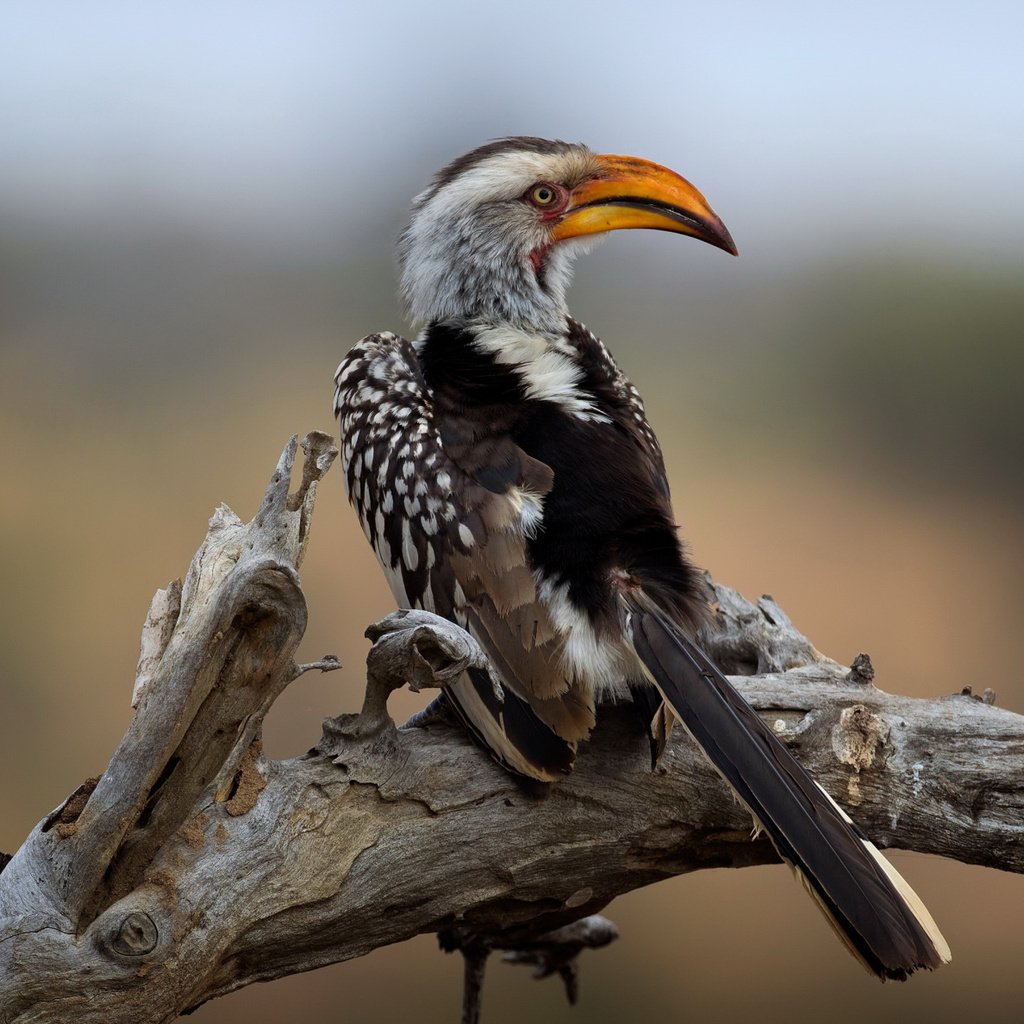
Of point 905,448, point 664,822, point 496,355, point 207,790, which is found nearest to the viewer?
point 207,790

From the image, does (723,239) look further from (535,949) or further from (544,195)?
(535,949)

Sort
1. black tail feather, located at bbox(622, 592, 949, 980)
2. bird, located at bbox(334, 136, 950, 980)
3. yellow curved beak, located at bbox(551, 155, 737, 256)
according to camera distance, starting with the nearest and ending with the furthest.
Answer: black tail feather, located at bbox(622, 592, 949, 980)
bird, located at bbox(334, 136, 950, 980)
yellow curved beak, located at bbox(551, 155, 737, 256)

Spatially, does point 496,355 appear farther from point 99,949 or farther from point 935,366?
point 935,366

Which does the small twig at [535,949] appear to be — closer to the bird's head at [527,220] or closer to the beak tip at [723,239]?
the bird's head at [527,220]

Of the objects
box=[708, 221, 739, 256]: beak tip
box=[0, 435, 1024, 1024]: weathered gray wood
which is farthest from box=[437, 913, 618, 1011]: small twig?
box=[708, 221, 739, 256]: beak tip

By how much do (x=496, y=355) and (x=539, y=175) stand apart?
40 cm

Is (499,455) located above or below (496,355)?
below

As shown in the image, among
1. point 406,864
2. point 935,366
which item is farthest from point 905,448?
point 406,864

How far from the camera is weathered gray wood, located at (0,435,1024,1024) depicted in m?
1.56

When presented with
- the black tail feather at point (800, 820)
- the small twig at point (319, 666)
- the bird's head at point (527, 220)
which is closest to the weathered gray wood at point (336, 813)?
the small twig at point (319, 666)

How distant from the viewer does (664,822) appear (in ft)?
6.34

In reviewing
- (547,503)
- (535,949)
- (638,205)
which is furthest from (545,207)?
(535,949)

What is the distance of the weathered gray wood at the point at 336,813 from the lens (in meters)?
1.56

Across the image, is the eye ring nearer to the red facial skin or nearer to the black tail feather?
the red facial skin
